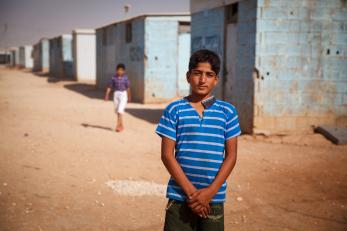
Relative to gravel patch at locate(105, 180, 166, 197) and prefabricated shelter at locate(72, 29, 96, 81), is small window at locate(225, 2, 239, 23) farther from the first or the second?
prefabricated shelter at locate(72, 29, 96, 81)

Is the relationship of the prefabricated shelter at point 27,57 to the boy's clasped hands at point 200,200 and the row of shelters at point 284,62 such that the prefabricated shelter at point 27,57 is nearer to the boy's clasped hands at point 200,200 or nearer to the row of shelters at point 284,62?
the row of shelters at point 284,62

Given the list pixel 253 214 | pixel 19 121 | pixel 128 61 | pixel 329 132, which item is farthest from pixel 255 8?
pixel 128 61

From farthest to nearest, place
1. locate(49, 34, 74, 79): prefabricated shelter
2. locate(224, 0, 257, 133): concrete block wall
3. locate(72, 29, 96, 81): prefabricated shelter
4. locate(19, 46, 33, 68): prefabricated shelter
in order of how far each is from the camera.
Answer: locate(19, 46, 33, 68): prefabricated shelter
locate(49, 34, 74, 79): prefabricated shelter
locate(72, 29, 96, 81): prefabricated shelter
locate(224, 0, 257, 133): concrete block wall

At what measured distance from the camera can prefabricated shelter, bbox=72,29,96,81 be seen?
28.5 meters

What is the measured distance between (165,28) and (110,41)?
5795 millimetres

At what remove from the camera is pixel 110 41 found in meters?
21.0

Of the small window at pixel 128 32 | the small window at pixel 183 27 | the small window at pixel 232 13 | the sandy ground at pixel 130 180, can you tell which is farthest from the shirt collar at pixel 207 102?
the small window at pixel 128 32

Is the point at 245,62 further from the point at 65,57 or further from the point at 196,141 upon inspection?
the point at 65,57

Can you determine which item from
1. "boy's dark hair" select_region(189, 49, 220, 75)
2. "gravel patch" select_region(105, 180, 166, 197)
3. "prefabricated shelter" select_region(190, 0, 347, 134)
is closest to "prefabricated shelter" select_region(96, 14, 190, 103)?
"prefabricated shelter" select_region(190, 0, 347, 134)

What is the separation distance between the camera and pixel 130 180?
17.8 ft

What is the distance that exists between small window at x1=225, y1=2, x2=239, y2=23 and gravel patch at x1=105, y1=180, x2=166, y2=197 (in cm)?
584

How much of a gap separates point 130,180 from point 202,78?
11.2 ft

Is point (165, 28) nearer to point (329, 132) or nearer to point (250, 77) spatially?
point (250, 77)

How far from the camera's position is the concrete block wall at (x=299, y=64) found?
8500 mm
